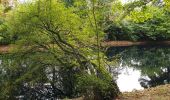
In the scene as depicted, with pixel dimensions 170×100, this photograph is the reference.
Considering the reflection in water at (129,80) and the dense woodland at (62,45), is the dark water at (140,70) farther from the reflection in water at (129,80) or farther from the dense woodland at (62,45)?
the dense woodland at (62,45)

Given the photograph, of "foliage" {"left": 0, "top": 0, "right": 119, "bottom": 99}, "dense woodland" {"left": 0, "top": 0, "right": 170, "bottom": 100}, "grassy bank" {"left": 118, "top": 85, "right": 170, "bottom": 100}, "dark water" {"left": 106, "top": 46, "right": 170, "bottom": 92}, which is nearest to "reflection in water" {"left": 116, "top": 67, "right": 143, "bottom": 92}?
"dark water" {"left": 106, "top": 46, "right": 170, "bottom": 92}

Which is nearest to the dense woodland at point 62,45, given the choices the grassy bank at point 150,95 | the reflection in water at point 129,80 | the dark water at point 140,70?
the grassy bank at point 150,95

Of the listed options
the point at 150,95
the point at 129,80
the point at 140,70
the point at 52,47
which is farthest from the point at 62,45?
the point at 140,70

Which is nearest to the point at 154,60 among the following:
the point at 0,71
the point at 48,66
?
the point at 0,71

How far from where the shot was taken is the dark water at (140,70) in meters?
21.6

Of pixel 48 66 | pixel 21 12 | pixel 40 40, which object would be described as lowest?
pixel 48 66

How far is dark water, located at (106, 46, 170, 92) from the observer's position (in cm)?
2162

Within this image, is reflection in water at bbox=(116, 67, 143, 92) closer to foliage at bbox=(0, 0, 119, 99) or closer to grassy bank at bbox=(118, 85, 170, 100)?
foliage at bbox=(0, 0, 119, 99)

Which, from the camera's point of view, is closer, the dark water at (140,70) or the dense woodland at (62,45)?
the dense woodland at (62,45)

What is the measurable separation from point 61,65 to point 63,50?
3.89 feet

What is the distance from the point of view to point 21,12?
613 inches

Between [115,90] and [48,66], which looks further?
[48,66]

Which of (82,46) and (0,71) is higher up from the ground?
(82,46)

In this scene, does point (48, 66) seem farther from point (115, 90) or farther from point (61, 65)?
point (115, 90)
